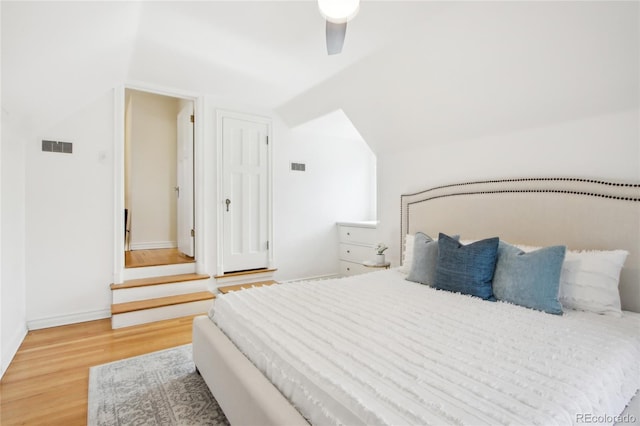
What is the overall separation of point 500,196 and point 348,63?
1710 millimetres

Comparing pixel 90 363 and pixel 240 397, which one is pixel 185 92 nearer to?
pixel 90 363

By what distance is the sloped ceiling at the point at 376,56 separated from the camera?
175 cm

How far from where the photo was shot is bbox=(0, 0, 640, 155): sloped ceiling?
1.75 metres

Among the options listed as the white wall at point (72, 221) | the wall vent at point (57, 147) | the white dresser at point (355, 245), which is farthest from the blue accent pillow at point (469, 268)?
the wall vent at point (57, 147)

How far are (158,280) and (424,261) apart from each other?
2747 mm

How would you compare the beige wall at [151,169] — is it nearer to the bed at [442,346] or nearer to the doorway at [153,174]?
the doorway at [153,174]

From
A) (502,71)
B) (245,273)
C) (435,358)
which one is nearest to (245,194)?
(245,273)

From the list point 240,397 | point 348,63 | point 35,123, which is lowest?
point 240,397

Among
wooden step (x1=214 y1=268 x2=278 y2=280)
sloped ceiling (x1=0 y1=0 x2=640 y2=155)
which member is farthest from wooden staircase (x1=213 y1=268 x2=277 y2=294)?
sloped ceiling (x1=0 y1=0 x2=640 y2=155)

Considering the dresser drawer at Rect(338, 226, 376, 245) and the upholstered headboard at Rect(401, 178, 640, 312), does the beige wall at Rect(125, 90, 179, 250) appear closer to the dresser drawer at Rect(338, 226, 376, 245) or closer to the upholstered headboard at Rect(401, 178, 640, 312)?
the dresser drawer at Rect(338, 226, 376, 245)

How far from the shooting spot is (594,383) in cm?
105

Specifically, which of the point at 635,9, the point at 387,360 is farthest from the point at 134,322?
the point at 635,9

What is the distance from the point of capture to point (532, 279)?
1.79 meters

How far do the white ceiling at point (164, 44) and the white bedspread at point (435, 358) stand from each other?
1774 millimetres
